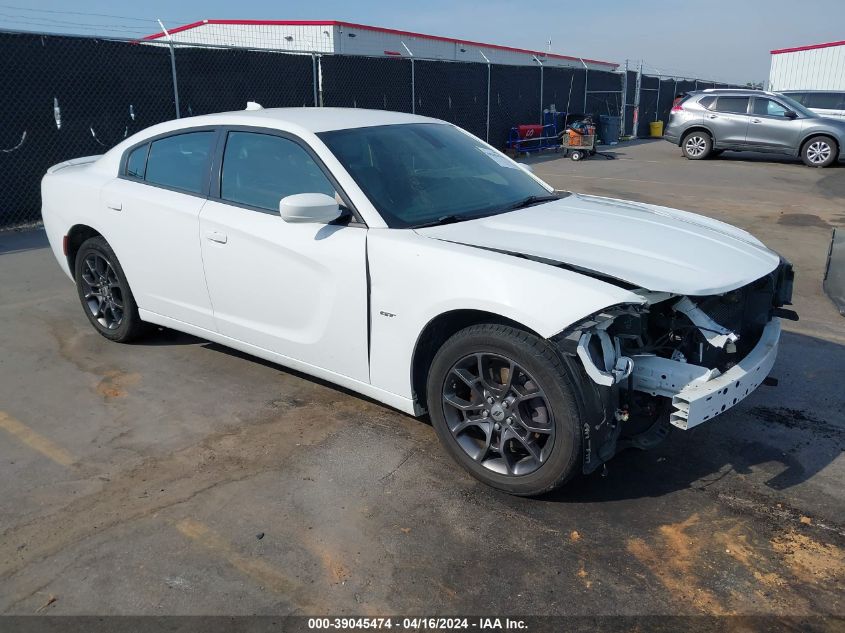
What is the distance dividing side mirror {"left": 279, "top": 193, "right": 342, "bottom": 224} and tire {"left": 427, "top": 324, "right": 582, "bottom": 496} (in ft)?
2.96

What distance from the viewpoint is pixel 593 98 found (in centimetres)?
2492

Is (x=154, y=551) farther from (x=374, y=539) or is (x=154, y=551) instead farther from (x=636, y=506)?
(x=636, y=506)

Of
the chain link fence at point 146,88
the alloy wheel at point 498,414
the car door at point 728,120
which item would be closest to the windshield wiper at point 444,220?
the alloy wheel at point 498,414

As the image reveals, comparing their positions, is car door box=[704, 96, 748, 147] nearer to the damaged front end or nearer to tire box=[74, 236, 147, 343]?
the damaged front end

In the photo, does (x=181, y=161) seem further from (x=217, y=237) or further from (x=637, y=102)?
(x=637, y=102)

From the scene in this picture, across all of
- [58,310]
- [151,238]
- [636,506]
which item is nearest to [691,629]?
[636,506]

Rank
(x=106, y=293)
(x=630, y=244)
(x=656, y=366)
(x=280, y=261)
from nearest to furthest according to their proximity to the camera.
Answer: (x=656, y=366) < (x=630, y=244) < (x=280, y=261) < (x=106, y=293)

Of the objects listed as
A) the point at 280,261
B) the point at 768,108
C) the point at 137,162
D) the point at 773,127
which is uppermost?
the point at 768,108

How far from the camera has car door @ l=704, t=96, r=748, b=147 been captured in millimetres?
17656

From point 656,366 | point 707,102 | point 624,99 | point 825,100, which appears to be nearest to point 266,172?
point 656,366

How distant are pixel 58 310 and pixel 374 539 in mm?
4446

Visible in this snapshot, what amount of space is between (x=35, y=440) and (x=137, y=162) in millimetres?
2018

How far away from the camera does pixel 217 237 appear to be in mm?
4277

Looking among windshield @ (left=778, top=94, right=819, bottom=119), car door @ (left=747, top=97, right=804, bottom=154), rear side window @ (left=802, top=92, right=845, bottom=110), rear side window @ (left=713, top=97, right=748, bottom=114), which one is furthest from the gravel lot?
rear side window @ (left=802, top=92, right=845, bottom=110)
